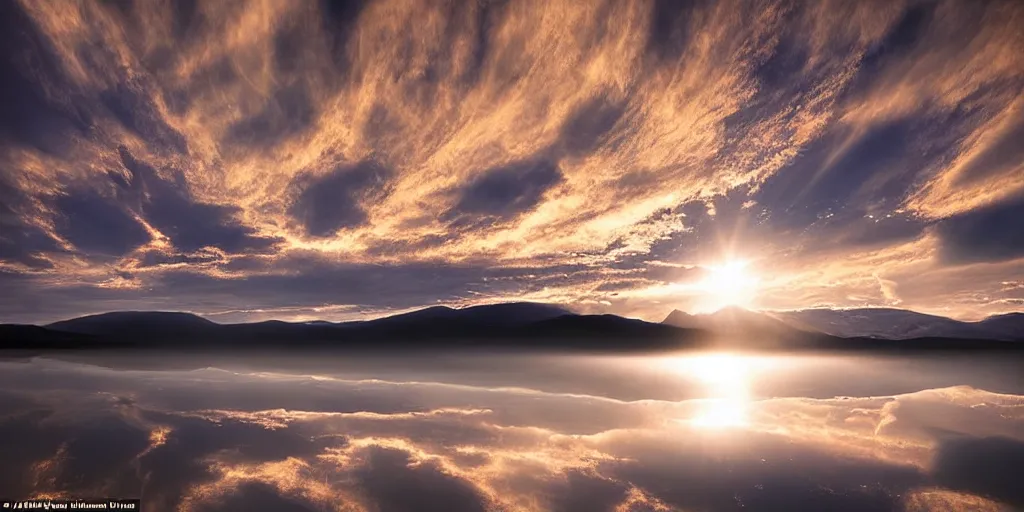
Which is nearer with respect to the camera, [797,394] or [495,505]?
[495,505]

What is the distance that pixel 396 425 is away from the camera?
803 inches

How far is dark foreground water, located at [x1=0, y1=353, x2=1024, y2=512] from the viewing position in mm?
11453

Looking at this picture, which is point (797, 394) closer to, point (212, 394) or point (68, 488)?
point (68, 488)

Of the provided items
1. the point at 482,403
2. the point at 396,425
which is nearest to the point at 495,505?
the point at 396,425

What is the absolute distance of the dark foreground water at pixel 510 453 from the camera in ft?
37.6

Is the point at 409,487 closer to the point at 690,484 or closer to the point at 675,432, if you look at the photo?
the point at 690,484

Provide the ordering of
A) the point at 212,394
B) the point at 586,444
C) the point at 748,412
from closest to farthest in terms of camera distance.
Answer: the point at 586,444, the point at 748,412, the point at 212,394

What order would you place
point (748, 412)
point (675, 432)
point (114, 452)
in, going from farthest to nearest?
point (748, 412) < point (675, 432) < point (114, 452)

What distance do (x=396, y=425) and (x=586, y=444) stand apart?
8.91 metres

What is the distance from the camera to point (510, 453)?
15602 mm

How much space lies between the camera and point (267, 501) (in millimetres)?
11031

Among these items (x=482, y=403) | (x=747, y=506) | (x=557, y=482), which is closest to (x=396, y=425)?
(x=482, y=403)

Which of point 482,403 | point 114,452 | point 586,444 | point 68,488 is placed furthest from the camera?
point 482,403

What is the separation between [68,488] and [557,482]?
13230mm
